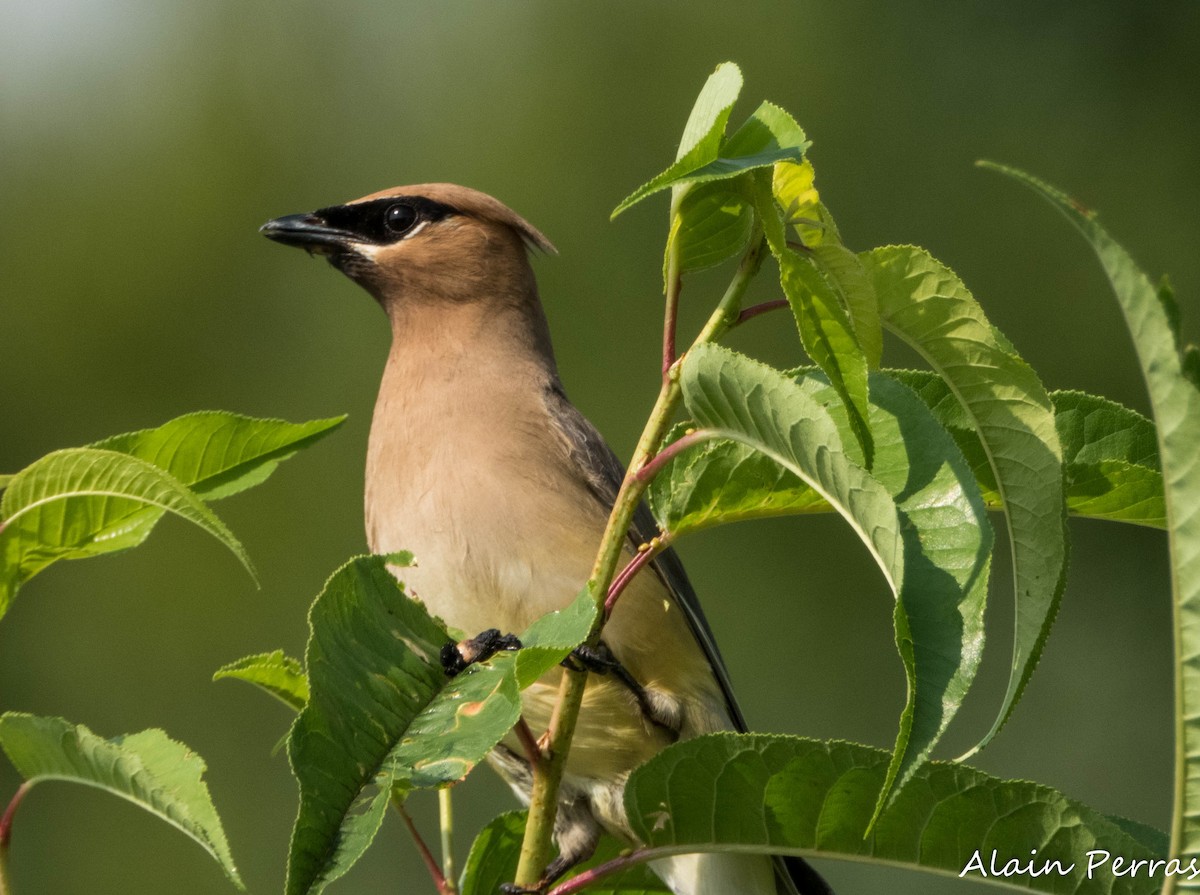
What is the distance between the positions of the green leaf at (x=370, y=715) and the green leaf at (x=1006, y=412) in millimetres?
587

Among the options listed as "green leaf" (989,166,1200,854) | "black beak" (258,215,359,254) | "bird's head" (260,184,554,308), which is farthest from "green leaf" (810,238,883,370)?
"black beak" (258,215,359,254)

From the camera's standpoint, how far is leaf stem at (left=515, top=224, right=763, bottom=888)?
208 cm

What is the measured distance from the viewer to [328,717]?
1941 mm

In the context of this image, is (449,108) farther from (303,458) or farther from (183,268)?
(303,458)

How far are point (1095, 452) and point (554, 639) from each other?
856mm

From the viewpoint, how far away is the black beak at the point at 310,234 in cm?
449

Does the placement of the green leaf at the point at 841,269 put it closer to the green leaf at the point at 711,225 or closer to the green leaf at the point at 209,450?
the green leaf at the point at 711,225

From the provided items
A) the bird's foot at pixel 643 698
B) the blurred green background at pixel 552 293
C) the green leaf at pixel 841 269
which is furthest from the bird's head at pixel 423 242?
the blurred green background at pixel 552 293

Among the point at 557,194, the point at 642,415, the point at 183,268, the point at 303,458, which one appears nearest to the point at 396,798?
the point at 642,415

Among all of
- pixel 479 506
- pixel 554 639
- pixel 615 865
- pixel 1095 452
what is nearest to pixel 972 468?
pixel 1095 452

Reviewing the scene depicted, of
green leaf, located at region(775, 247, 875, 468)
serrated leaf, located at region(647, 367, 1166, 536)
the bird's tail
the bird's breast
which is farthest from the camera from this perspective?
the bird's tail

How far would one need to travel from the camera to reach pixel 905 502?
6.55 feet

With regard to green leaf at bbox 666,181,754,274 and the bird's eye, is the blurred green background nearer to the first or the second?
the bird's eye

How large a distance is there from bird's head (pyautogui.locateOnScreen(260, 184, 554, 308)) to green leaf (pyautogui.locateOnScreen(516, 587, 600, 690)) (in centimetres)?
257
